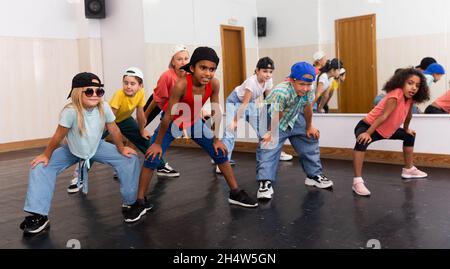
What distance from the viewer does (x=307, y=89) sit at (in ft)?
11.3

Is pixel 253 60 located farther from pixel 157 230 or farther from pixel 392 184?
pixel 157 230

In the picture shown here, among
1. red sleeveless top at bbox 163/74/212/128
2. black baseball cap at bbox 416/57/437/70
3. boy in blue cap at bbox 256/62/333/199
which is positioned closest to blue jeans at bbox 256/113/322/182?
boy in blue cap at bbox 256/62/333/199

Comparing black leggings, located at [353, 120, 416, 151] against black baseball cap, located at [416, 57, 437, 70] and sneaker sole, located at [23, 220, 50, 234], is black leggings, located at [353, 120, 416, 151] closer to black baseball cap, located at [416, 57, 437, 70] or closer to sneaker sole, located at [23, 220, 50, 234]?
black baseball cap, located at [416, 57, 437, 70]

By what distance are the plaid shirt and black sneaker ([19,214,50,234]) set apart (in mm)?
1846

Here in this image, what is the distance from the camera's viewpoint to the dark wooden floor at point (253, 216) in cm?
259

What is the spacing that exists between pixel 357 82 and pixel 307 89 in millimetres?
2700

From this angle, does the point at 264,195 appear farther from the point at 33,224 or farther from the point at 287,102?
the point at 33,224

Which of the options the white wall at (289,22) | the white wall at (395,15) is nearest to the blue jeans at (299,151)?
the white wall at (395,15)

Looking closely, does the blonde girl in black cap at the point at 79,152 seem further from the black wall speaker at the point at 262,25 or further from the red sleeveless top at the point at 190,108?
the black wall speaker at the point at 262,25

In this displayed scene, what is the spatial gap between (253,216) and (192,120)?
0.81m

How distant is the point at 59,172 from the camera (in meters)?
2.98

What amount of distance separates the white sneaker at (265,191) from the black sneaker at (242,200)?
0.56ft

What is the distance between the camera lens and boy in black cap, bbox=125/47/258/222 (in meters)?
2.97
